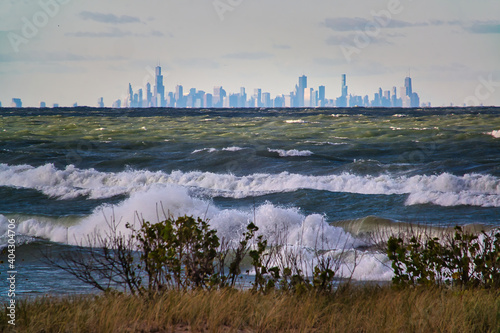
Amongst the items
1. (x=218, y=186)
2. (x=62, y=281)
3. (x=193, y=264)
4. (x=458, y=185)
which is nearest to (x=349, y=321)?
(x=193, y=264)

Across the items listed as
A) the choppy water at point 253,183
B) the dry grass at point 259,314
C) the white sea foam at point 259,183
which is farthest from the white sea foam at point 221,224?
the dry grass at point 259,314

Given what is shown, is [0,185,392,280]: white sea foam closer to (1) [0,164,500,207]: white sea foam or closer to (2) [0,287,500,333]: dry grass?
(1) [0,164,500,207]: white sea foam

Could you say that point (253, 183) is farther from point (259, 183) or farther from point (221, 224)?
point (221, 224)

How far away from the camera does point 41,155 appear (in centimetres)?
→ 3394

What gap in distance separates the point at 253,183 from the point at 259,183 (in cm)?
30

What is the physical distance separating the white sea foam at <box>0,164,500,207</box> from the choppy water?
6 centimetres

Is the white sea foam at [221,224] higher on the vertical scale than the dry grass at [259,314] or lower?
lower

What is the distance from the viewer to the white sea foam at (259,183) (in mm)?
18680

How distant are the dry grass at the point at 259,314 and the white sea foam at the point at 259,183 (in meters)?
13.5

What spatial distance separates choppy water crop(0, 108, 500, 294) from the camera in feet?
48.8

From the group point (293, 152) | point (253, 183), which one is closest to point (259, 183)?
point (253, 183)

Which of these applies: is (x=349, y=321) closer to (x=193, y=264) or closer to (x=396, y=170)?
(x=193, y=264)

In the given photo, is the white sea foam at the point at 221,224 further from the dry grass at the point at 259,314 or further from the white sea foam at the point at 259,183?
the dry grass at the point at 259,314

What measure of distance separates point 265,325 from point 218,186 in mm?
19805
